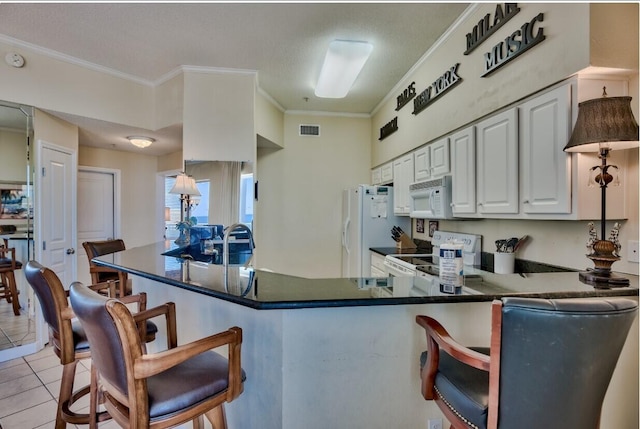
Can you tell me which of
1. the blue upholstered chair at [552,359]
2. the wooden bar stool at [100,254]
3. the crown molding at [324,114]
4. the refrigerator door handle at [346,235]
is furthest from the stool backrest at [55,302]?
the crown molding at [324,114]

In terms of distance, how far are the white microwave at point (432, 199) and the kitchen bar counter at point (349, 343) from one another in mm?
1362

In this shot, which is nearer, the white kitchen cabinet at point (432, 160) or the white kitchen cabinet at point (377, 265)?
the white kitchen cabinet at point (432, 160)

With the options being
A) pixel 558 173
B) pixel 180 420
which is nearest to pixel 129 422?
pixel 180 420

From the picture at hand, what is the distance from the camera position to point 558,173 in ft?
5.81

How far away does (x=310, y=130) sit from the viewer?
502 cm

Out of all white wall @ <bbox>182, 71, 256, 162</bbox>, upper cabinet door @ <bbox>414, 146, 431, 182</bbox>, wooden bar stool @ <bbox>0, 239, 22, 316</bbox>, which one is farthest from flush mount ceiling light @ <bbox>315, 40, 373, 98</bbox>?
wooden bar stool @ <bbox>0, 239, 22, 316</bbox>

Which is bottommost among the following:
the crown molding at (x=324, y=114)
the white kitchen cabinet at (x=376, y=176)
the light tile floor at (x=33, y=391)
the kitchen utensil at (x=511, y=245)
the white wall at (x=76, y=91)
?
the light tile floor at (x=33, y=391)

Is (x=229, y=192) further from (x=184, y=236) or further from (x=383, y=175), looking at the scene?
(x=383, y=175)

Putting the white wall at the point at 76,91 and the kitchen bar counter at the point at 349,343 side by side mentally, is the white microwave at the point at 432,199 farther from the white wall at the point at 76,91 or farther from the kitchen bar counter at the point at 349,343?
the white wall at the point at 76,91

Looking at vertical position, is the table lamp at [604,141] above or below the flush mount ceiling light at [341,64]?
below

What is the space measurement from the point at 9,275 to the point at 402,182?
4.36 metres

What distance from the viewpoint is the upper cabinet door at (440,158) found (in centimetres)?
287

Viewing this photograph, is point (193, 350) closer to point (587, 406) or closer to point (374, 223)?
point (587, 406)

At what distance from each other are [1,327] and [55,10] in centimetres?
302
